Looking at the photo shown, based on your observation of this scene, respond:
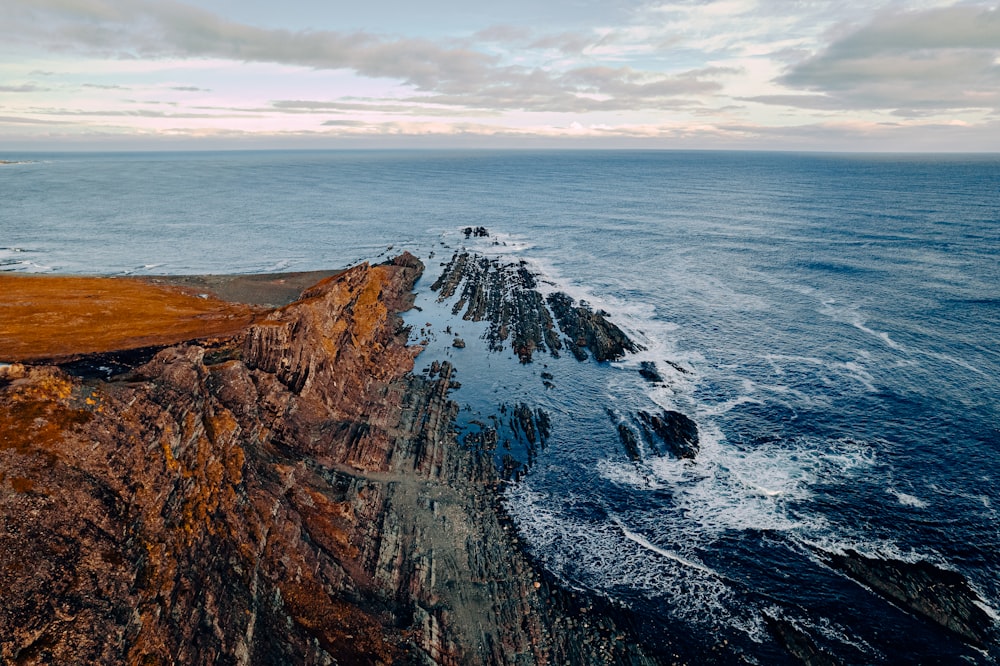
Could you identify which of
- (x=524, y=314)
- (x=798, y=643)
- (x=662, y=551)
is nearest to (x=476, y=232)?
(x=524, y=314)

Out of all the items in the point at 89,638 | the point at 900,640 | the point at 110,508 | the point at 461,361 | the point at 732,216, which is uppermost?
the point at 732,216

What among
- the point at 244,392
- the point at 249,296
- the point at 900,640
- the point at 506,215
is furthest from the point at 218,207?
the point at 900,640

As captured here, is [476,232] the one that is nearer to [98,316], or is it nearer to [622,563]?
[98,316]

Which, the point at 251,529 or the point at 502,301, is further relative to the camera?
the point at 502,301

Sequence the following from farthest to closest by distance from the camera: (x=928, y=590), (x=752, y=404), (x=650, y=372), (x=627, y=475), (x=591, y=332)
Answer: (x=591, y=332) < (x=650, y=372) < (x=752, y=404) < (x=627, y=475) < (x=928, y=590)

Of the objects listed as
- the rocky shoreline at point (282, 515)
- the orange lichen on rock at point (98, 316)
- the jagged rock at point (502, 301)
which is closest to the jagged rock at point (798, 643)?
the rocky shoreline at point (282, 515)

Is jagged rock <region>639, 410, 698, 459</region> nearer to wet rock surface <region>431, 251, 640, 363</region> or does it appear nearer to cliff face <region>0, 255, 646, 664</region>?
wet rock surface <region>431, 251, 640, 363</region>

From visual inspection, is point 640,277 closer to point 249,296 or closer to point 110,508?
point 249,296
